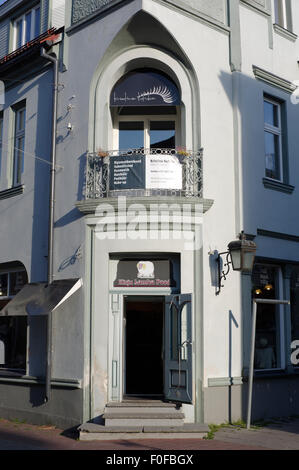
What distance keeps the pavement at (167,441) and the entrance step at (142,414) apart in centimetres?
45

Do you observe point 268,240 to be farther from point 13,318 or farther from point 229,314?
point 13,318

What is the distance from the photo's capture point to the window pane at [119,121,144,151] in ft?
40.1

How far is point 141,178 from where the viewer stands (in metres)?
11.1

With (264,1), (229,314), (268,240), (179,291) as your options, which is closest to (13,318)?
(179,291)

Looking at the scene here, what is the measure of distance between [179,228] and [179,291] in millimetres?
1299

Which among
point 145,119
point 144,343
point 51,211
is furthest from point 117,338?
point 145,119

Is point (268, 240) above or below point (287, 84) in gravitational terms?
below

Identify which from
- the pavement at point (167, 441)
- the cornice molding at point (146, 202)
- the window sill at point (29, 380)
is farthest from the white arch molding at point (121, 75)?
the pavement at point (167, 441)

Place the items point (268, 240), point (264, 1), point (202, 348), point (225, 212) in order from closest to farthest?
point (202, 348) < point (225, 212) < point (268, 240) < point (264, 1)

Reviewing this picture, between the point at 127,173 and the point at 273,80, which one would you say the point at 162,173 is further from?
the point at 273,80

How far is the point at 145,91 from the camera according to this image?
39.2 feet

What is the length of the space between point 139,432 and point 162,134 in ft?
20.6

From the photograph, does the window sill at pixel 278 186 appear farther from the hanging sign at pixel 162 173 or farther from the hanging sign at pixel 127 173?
the hanging sign at pixel 127 173

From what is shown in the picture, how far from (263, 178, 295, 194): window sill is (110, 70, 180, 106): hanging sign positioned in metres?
2.78
